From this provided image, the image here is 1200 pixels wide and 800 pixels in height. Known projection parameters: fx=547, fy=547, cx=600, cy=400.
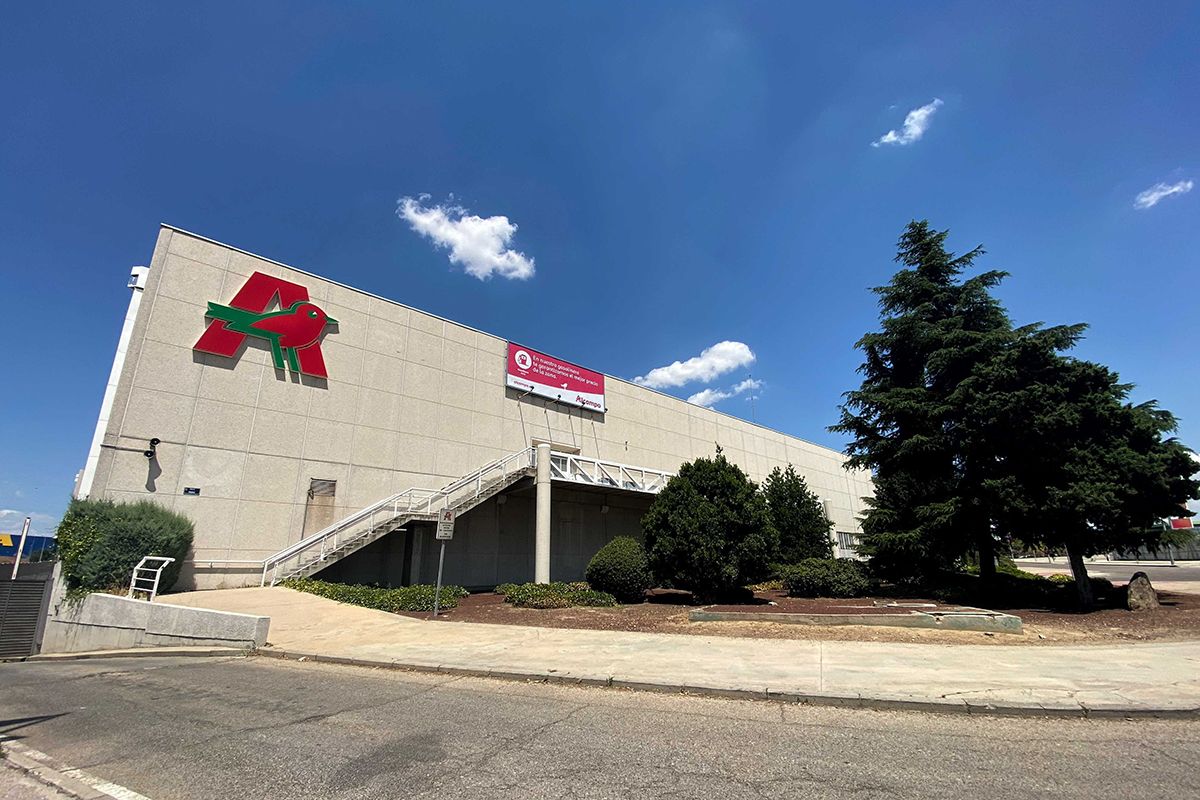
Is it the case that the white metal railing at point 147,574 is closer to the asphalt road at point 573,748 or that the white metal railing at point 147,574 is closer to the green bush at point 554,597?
the asphalt road at point 573,748

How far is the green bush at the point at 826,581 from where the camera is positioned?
17031 millimetres

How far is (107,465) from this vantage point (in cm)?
1562

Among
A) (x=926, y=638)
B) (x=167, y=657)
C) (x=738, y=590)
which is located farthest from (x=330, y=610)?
(x=926, y=638)

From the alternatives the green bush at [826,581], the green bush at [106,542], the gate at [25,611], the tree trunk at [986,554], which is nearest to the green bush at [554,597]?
the green bush at [826,581]

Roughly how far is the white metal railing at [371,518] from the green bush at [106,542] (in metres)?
3.09

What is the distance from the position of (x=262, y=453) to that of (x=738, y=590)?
15.8 meters

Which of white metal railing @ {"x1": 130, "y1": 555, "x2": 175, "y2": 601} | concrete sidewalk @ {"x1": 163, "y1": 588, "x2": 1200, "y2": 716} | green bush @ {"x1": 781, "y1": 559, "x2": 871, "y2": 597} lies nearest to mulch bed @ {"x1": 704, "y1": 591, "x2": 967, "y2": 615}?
green bush @ {"x1": 781, "y1": 559, "x2": 871, "y2": 597}

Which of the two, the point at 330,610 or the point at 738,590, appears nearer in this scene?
the point at 330,610

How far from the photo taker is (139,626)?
1277cm

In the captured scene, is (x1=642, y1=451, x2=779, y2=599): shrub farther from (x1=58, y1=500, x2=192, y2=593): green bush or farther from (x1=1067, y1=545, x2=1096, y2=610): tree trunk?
(x1=58, y1=500, x2=192, y2=593): green bush

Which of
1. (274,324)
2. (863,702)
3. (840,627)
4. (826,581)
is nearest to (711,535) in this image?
(840,627)

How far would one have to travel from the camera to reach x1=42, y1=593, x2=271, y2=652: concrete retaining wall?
1105 centimetres

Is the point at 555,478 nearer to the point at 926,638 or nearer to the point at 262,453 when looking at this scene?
the point at 262,453

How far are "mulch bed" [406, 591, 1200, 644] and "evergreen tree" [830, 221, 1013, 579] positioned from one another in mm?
3083
